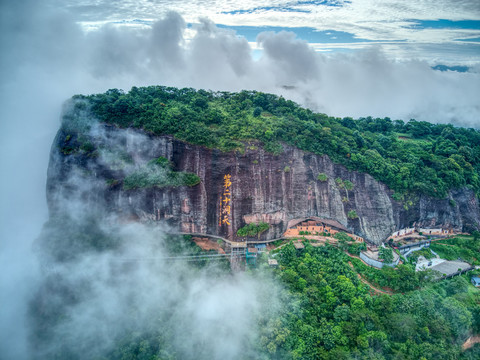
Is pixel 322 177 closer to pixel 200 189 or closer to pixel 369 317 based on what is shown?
pixel 200 189

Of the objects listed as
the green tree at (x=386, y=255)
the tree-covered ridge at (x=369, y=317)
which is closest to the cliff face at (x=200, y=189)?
the green tree at (x=386, y=255)

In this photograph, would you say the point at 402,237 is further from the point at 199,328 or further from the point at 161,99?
the point at 161,99

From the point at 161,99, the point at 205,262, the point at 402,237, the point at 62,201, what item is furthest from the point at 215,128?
the point at 402,237

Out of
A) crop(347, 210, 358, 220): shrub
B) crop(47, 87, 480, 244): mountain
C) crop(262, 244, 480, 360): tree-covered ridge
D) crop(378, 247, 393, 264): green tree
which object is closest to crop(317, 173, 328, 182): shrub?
→ crop(47, 87, 480, 244): mountain

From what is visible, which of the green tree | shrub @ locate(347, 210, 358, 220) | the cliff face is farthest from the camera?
shrub @ locate(347, 210, 358, 220)

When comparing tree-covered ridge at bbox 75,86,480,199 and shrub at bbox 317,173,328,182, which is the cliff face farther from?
tree-covered ridge at bbox 75,86,480,199

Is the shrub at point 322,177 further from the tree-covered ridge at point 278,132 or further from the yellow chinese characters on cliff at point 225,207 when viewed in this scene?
the yellow chinese characters on cliff at point 225,207
